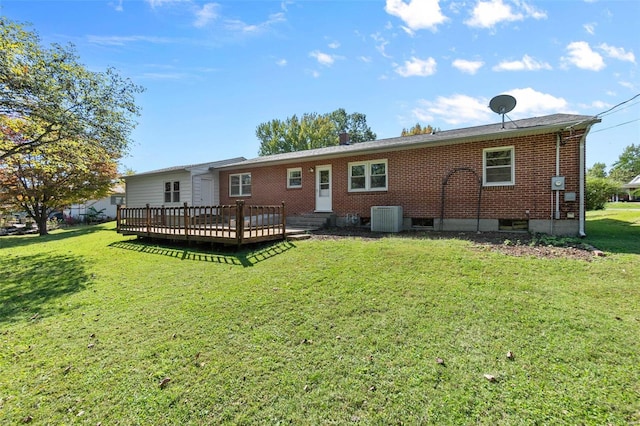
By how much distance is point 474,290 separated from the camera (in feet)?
14.9

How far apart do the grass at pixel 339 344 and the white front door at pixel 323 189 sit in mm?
6514

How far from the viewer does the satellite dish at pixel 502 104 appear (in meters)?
9.69

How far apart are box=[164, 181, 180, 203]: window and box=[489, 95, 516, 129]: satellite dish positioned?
1515cm

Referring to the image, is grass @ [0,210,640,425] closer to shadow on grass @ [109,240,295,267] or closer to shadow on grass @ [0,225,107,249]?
shadow on grass @ [109,240,295,267]

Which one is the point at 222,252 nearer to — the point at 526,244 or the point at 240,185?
the point at 526,244

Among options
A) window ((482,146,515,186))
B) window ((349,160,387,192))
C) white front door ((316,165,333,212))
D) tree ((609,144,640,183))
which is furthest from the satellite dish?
tree ((609,144,640,183))

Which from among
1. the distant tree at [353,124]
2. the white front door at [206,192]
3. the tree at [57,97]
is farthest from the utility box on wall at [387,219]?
the distant tree at [353,124]

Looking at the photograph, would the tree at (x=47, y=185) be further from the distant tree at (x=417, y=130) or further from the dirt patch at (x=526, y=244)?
the distant tree at (x=417, y=130)

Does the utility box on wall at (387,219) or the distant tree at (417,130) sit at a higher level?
the distant tree at (417,130)

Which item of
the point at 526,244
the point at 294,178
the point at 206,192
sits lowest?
the point at 526,244

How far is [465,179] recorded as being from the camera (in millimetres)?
9797

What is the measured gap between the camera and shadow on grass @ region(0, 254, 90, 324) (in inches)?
197

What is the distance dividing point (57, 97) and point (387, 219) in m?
10.9

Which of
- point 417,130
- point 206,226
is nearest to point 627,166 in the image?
point 417,130
